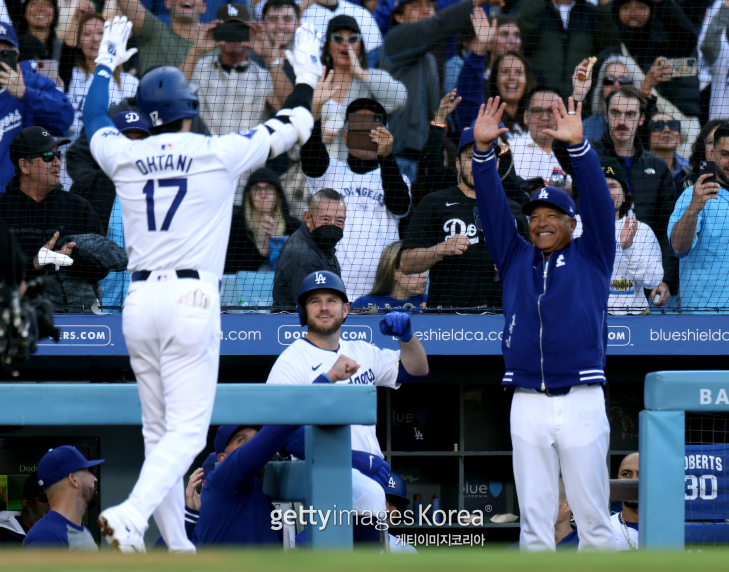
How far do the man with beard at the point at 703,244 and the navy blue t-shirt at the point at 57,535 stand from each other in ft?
14.9

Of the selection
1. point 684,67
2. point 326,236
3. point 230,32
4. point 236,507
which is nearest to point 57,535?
point 236,507

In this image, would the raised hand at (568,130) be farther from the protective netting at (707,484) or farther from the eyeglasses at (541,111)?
the eyeglasses at (541,111)

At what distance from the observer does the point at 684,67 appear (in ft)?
26.5

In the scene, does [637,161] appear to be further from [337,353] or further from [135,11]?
[135,11]

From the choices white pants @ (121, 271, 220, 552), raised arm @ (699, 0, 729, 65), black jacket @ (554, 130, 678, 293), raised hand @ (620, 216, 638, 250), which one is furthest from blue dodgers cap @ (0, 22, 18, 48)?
raised arm @ (699, 0, 729, 65)

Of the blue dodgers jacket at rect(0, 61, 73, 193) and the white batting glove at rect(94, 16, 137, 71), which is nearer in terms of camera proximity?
the white batting glove at rect(94, 16, 137, 71)

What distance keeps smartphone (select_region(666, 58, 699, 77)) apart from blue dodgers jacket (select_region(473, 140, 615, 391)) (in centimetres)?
456

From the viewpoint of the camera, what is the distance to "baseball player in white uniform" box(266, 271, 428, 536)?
4414mm

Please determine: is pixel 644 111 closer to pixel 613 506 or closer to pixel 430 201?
pixel 430 201

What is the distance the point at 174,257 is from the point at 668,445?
6.61ft

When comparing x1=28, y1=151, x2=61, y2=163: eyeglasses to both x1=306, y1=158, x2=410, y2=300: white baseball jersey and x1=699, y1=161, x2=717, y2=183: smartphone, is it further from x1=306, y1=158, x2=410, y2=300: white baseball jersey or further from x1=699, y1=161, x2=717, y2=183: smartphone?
x1=699, y1=161, x2=717, y2=183: smartphone

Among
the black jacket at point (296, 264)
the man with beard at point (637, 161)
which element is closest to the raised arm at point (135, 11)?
the black jacket at point (296, 264)

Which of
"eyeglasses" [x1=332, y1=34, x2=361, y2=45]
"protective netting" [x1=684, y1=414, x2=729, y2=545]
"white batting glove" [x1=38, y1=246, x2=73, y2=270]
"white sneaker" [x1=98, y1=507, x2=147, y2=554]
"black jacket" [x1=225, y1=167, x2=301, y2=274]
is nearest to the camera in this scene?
"white sneaker" [x1=98, y1=507, x2=147, y2=554]

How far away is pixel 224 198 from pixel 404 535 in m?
4.72
